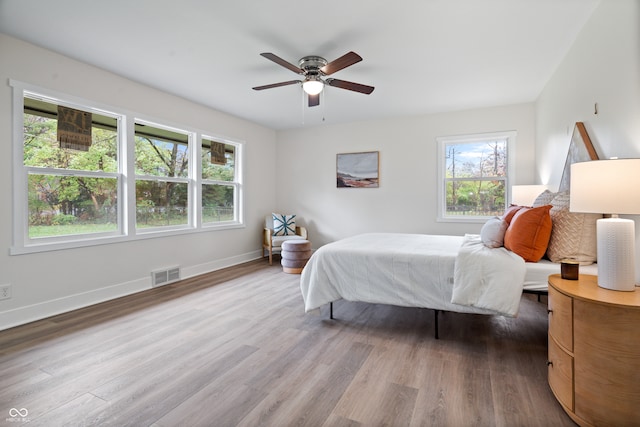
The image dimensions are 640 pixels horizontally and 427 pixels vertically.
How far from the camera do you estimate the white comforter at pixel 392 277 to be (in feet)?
7.93

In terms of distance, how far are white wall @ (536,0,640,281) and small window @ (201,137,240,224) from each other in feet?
15.2

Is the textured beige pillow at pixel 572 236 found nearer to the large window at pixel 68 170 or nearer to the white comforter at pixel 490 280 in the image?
the white comforter at pixel 490 280

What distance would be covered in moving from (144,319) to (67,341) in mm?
580

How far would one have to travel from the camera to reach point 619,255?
1.57m

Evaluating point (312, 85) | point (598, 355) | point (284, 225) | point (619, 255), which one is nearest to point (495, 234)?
point (619, 255)

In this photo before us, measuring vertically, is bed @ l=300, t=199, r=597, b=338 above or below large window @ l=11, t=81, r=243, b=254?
below

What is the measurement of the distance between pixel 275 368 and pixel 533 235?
6.94 feet

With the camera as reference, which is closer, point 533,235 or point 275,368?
point 275,368

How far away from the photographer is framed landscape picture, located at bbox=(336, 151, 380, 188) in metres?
5.55

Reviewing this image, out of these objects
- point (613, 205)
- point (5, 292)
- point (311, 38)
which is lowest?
point (5, 292)

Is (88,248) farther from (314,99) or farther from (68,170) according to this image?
(314,99)

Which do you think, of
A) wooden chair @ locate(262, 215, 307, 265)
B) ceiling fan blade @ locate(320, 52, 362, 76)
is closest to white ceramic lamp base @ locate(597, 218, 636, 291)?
ceiling fan blade @ locate(320, 52, 362, 76)

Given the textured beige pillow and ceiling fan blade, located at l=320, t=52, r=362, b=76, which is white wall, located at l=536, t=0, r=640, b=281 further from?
ceiling fan blade, located at l=320, t=52, r=362, b=76

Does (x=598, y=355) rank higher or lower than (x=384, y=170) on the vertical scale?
lower
